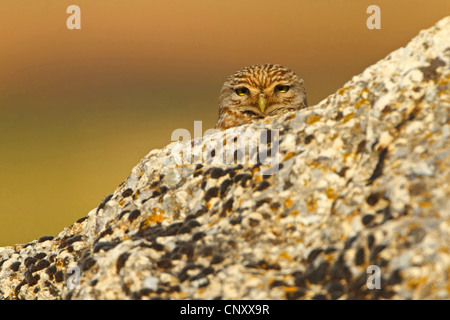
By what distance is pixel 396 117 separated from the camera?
307 cm

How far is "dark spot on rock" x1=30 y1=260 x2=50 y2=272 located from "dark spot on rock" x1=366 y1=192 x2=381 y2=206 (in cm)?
286

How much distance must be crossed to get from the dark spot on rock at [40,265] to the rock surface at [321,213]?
0.85 meters

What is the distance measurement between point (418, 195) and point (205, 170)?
1663 millimetres

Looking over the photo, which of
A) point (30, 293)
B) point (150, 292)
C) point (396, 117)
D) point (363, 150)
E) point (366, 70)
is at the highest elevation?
point (366, 70)

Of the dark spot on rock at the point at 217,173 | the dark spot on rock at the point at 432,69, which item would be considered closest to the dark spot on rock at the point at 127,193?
the dark spot on rock at the point at 217,173

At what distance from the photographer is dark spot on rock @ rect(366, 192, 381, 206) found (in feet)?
8.99

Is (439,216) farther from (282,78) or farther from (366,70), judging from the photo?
→ (282,78)

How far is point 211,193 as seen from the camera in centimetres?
358

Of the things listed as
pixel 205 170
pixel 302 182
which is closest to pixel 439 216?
pixel 302 182

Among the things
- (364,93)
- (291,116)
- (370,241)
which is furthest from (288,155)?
(370,241)

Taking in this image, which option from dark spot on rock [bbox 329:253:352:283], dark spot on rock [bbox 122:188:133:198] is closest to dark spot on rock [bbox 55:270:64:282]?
dark spot on rock [bbox 122:188:133:198]

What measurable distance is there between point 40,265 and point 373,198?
116 inches

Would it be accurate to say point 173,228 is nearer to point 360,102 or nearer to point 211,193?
point 211,193

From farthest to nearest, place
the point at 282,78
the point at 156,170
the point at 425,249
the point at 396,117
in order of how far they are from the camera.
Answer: the point at 282,78, the point at 156,170, the point at 396,117, the point at 425,249
